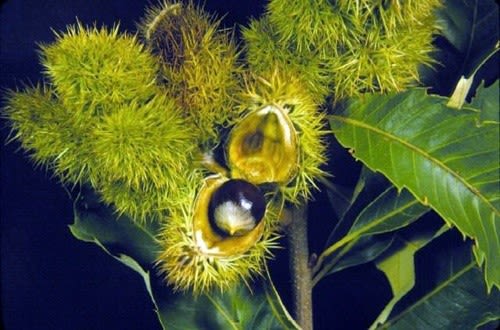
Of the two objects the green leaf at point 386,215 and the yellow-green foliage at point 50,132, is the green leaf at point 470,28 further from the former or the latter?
the yellow-green foliage at point 50,132

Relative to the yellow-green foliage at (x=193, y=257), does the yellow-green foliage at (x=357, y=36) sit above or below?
above

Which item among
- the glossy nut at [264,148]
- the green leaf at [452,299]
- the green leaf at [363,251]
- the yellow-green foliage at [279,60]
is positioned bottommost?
the green leaf at [452,299]

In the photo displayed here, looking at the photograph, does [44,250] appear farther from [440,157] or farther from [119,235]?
[440,157]

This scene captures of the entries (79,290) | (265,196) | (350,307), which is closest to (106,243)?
(79,290)

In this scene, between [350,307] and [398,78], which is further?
[350,307]

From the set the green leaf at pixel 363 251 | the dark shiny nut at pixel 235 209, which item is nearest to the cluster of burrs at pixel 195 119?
the dark shiny nut at pixel 235 209

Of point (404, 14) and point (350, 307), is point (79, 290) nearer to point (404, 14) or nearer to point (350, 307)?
point (350, 307)

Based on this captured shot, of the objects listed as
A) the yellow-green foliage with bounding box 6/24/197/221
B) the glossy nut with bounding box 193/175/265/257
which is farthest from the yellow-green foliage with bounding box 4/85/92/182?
the glossy nut with bounding box 193/175/265/257
